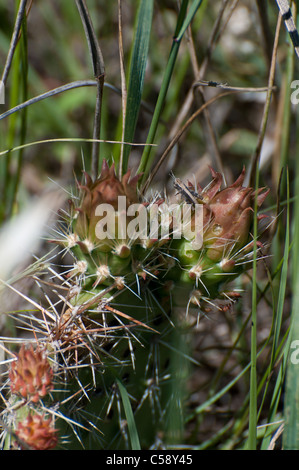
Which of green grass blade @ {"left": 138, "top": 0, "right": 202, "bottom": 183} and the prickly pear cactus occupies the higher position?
green grass blade @ {"left": 138, "top": 0, "right": 202, "bottom": 183}

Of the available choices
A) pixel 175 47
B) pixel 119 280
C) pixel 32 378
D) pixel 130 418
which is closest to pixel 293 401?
pixel 130 418

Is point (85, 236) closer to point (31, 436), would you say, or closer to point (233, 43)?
point (31, 436)

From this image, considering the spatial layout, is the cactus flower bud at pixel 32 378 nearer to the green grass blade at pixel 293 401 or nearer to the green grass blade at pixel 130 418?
the green grass blade at pixel 130 418

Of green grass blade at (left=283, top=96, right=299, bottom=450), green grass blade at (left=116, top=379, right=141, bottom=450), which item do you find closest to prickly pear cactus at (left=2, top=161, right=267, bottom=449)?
green grass blade at (left=116, top=379, right=141, bottom=450)

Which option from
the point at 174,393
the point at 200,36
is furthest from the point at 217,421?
the point at 200,36

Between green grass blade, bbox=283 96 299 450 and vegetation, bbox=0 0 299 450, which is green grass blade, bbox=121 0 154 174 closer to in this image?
vegetation, bbox=0 0 299 450

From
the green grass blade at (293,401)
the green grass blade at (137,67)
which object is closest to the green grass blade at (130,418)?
the green grass blade at (293,401)

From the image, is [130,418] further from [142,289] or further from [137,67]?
[137,67]
